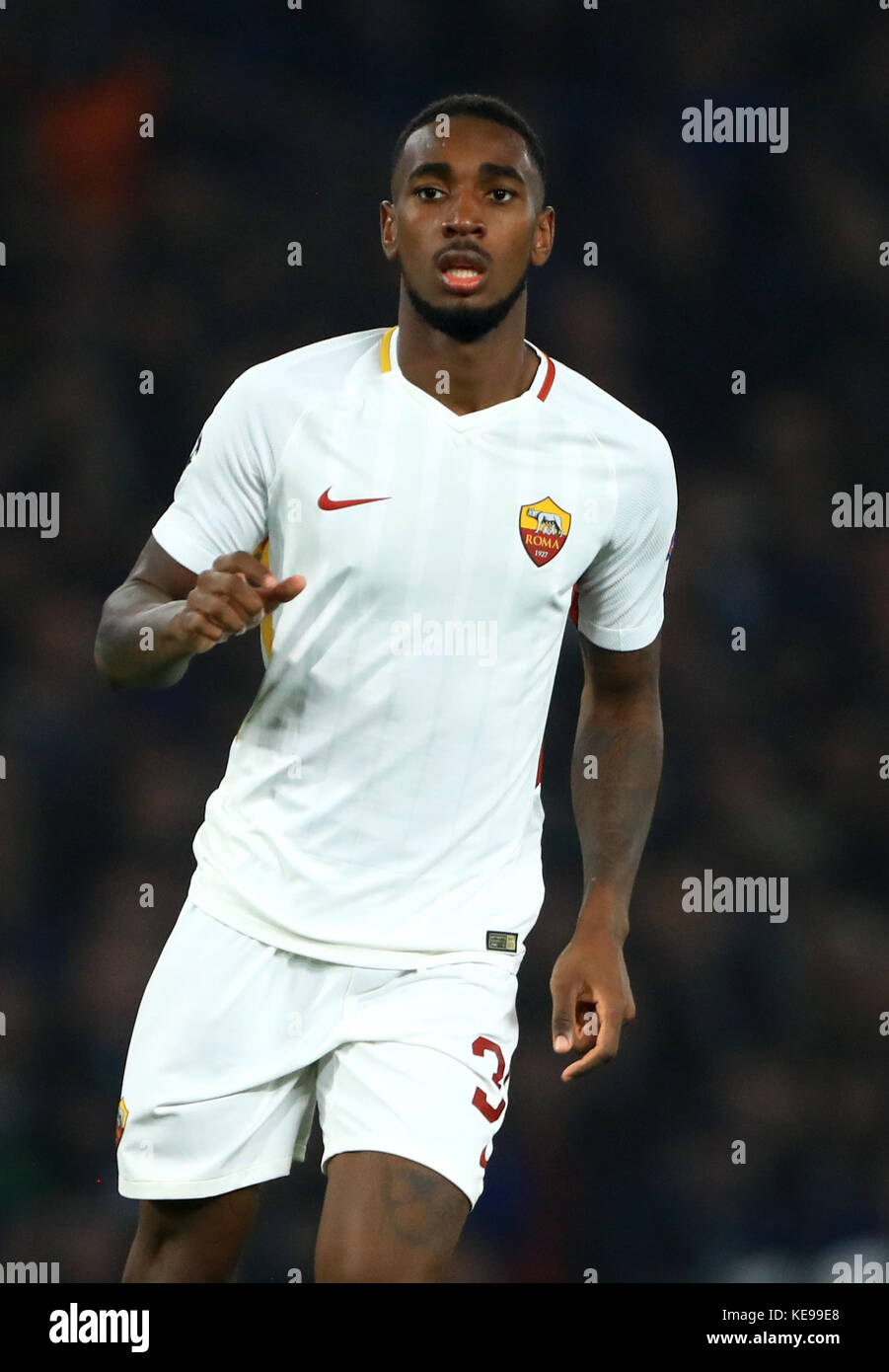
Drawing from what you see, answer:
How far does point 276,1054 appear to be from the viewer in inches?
107

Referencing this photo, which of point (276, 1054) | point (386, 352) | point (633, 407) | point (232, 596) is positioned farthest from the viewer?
point (633, 407)

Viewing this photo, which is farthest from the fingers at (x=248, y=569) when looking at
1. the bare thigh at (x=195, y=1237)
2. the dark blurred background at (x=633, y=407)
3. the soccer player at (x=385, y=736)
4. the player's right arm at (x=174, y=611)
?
the dark blurred background at (x=633, y=407)

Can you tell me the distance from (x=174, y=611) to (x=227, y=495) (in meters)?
0.32

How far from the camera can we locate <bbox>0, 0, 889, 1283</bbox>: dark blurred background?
448 centimetres

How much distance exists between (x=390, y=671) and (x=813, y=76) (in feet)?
8.94

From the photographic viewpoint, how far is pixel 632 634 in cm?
311

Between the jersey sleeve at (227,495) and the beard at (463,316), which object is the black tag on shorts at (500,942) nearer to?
the jersey sleeve at (227,495)

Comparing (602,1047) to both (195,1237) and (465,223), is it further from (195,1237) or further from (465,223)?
(465,223)

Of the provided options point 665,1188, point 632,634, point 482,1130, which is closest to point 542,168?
point 632,634

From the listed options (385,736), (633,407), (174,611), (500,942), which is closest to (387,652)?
(385,736)

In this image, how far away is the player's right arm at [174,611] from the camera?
7.81 feet

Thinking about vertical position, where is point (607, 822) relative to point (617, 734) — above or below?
below

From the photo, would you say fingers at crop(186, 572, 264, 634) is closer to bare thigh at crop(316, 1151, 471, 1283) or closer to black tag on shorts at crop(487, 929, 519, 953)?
black tag on shorts at crop(487, 929, 519, 953)

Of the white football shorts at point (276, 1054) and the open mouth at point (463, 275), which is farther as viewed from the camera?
the open mouth at point (463, 275)
